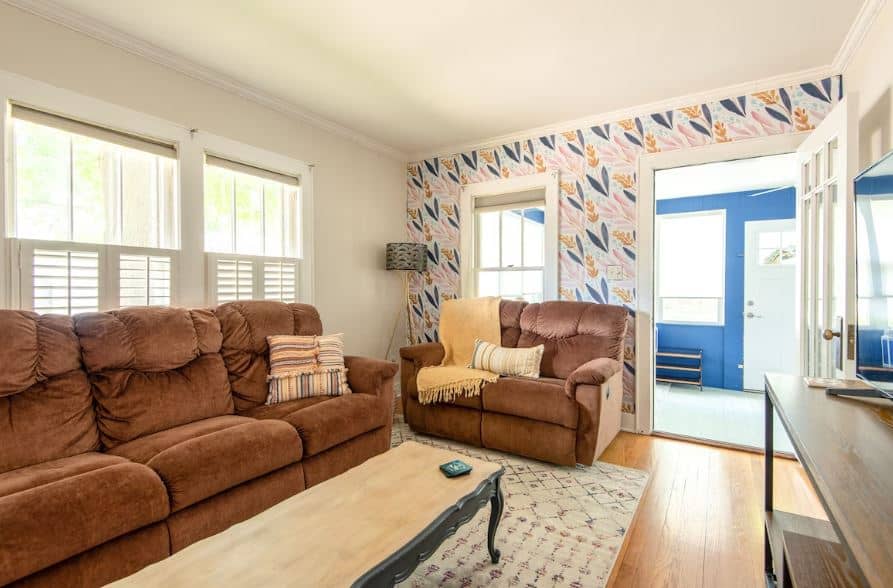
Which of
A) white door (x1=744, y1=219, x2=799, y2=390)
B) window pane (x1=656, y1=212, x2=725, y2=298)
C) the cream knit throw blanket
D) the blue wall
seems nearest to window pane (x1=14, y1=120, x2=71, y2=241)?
the cream knit throw blanket

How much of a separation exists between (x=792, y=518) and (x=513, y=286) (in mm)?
2878

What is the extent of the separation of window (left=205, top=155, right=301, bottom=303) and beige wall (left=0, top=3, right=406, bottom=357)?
0.70ft

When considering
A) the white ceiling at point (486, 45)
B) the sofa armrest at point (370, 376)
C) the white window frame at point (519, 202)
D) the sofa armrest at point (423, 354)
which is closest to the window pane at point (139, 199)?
the white ceiling at point (486, 45)

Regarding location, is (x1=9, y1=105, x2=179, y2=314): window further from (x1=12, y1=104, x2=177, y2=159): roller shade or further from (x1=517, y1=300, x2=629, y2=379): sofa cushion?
(x1=517, y1=300, x2=629, y2=379): sofa cushion

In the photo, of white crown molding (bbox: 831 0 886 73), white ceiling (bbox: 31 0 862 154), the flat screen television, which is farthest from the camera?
white ceiling (bbox: 31 0 862 154)

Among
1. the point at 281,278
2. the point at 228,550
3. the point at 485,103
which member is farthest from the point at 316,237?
the point at 228,550

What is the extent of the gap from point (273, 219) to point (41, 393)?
186 centimetres

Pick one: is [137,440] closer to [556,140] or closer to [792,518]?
[792,518]

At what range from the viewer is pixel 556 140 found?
3.84 m

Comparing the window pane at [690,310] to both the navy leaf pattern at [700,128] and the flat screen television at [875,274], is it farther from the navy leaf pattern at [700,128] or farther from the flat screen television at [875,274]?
the flat screen television at [875,274]

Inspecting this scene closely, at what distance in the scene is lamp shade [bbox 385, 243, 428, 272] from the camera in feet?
13.7

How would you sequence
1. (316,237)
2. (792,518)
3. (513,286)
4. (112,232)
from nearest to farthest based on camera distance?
1. (792,518)
2. (112,232)
3. (316,237)
4. (513,286)

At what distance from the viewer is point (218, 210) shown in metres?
3.01

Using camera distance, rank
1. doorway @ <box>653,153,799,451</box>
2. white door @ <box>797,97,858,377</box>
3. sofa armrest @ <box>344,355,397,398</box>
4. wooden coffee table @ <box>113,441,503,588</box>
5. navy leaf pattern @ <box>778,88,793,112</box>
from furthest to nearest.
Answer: doorway @ <box>653,153,799,451</box>
navy leaf pattern @ <box>778,88,793,112</box>
sofa armrest @ <box>344,355,397,398</box>
white door @ <box>797,97,858,377</box>
wooden coffee table @ <box>113,441,503,588</box>
